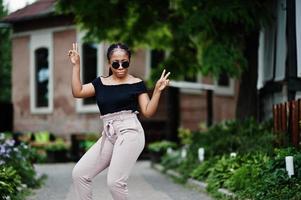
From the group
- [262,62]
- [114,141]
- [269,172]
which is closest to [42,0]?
[262,62]

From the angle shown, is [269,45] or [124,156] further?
[269,45]

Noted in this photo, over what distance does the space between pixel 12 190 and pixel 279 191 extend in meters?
3.51

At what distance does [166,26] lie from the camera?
19141 mm

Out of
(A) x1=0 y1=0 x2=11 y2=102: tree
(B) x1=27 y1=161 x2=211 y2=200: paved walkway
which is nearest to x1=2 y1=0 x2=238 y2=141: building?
(A) x1=0 y1=0 x2=11 y2=102: tree

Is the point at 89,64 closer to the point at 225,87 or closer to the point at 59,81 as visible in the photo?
the point at 59,81

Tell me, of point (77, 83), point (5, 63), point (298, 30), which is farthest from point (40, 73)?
point (77, 83)

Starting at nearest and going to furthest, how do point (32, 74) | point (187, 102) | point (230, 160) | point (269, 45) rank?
1. point (230, 160)
2. point (269, 45)
3. point (187, 102)
4. point (32, 74)

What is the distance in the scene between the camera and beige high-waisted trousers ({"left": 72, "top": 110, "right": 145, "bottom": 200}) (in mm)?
6586

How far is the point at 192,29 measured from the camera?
47.5 ft

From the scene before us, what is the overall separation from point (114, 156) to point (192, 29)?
8154 mm

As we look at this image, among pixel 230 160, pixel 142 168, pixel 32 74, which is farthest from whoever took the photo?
pixel 32 74

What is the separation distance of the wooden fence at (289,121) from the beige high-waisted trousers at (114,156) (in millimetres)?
5010

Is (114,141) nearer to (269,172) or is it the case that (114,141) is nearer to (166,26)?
(269,172)

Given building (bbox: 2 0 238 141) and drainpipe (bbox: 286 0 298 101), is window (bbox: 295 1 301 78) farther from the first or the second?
building (bbox: 2 0 238 141)
